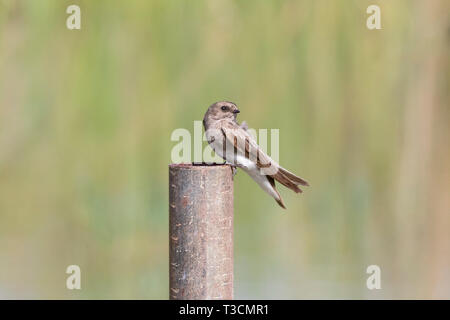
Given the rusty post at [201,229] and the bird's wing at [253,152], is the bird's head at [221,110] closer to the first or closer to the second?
the bird's wing at [253,152]

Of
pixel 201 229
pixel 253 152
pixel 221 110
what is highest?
pixel 221 110

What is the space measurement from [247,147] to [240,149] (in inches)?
1.6

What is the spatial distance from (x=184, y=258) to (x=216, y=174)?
0.43m

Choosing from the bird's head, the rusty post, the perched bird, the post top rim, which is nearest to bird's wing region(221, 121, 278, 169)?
the perched bird

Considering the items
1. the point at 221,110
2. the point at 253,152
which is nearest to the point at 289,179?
the point at 253,152

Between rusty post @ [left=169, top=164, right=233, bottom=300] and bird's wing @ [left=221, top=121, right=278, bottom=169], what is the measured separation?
1.89ft

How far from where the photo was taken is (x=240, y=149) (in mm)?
3912

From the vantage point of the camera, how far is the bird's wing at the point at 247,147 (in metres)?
3.91

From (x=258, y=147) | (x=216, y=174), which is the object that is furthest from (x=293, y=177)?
(x=216, y=174)

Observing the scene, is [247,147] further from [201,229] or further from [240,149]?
[201,229]

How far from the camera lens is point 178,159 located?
3783 millimetres

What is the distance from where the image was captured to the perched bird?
3867mm

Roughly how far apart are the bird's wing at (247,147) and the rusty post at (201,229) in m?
0.58

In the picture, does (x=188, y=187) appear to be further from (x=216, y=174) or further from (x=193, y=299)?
(x=193, y=299)
